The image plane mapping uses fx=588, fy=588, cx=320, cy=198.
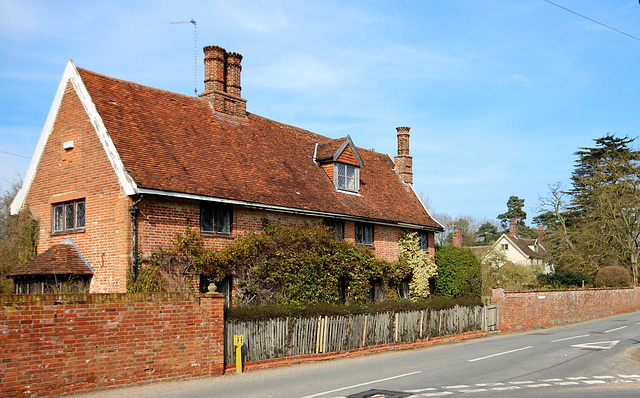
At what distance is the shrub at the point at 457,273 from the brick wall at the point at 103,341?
1724cm

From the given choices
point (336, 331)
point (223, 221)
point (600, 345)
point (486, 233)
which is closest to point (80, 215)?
point (223, 221)

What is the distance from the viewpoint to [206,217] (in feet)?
63.1

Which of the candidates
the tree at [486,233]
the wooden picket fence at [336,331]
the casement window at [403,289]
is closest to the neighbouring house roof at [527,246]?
the tree at [486,233]

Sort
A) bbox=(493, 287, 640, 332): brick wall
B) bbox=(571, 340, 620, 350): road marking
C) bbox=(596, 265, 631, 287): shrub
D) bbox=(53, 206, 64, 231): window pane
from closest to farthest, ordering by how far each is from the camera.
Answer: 1. bbox=(53, 206, 64, 231): window pane
2. bbox=(571, 340, 620, 350): road marking
3. bbox=(493, 287, 640, 332): brick wall
4. bbox=(596, 265, 631, 287): shrub

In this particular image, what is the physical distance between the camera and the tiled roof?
727 inches

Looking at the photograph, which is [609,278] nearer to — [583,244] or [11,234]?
[583,244]

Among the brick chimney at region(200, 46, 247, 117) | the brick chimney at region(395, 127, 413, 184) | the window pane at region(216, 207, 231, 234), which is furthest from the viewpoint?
the brick chimney at region(395, 127, 413, 184)

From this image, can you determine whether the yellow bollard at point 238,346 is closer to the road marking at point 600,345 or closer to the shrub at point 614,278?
the road marking at point 600,345

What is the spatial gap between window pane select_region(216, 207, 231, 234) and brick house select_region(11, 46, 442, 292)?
0.04 m

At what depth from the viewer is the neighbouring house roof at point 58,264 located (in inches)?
676

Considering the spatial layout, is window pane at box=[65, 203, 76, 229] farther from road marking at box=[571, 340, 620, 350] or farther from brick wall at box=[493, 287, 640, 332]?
brick wall at box=[493, 287, 640, 332]

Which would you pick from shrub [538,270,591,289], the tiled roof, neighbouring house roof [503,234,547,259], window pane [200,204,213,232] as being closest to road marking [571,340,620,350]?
the tiled roof

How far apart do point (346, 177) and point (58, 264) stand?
43.5 feet

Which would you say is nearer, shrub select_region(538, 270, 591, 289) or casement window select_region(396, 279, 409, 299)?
casement window select_region(396, 279, 409, 299)
